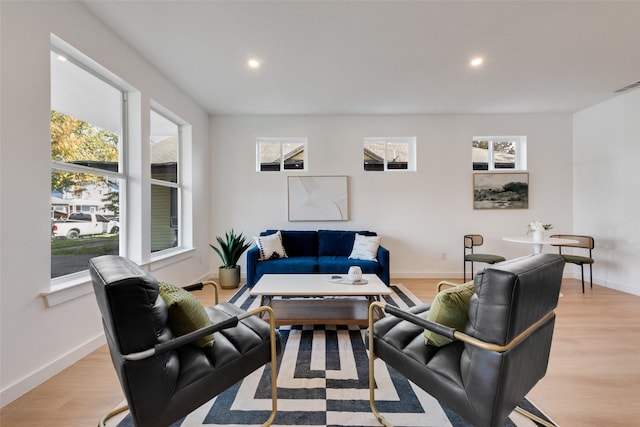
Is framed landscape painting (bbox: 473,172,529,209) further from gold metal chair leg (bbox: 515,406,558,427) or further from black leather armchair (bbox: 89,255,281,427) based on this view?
black leather armchair (bbox: 89,255,281,427)

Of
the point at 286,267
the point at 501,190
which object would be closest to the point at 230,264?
the point at 286,267

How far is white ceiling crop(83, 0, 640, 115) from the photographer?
7.36ft

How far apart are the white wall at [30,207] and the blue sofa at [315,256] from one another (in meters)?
1.84

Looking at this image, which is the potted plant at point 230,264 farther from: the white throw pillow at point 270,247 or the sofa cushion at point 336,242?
the sofa cushion at point 336,242

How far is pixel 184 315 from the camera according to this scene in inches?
52.2

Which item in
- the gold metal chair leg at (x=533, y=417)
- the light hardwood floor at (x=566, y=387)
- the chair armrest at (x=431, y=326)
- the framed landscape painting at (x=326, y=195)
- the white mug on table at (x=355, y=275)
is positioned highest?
the framed landscape painting at (x=326, y=195)

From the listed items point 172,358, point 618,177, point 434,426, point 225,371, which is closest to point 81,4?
point 172,358

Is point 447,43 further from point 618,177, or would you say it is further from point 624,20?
point 618,177

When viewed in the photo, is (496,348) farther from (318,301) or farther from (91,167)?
(91,167)

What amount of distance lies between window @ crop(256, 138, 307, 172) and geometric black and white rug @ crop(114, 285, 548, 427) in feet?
10.6

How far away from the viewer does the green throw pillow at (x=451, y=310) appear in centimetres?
134

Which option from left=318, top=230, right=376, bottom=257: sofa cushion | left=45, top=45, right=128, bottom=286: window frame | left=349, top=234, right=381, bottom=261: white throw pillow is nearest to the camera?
left=45, top=45, right=128, bottom=286: window frame

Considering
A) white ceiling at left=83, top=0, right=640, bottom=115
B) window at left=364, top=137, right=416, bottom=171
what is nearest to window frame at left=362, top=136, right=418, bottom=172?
window at left=364, top=137, right=416, bottom=171

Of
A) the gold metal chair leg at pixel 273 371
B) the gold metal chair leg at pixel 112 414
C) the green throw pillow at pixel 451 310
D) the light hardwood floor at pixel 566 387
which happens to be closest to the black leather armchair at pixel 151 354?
the gold metal chair leg at pixel 273 371
